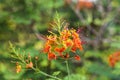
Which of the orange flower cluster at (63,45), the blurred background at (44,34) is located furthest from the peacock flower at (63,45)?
the blurred background at (44,34)

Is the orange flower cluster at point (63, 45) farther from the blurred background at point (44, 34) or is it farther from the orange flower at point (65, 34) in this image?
the blurred background at point (44, 34)

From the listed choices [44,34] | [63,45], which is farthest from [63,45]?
[44,34]

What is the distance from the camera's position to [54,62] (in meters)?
6.99

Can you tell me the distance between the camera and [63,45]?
10.6ft

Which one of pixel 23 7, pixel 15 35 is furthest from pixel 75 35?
pixel 15 35

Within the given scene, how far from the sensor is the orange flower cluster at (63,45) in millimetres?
3227

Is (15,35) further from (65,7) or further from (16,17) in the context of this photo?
(65,7)

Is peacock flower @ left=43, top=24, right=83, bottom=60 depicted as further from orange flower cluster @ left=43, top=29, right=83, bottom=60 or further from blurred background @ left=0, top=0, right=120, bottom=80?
blurred background @ left=0, top=0, right=120, bottom=80

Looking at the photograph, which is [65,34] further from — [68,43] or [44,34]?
[44,34]

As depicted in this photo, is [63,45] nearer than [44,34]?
Yes

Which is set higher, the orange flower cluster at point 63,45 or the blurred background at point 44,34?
the blurred background at point 44,34

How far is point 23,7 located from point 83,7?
393 cm

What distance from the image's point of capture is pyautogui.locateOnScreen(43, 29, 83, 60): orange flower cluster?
3227 mm

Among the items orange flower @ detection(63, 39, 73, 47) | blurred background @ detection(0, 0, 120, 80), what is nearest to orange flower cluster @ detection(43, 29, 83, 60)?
orange flower @ detection(63, 39, 73, 47)
